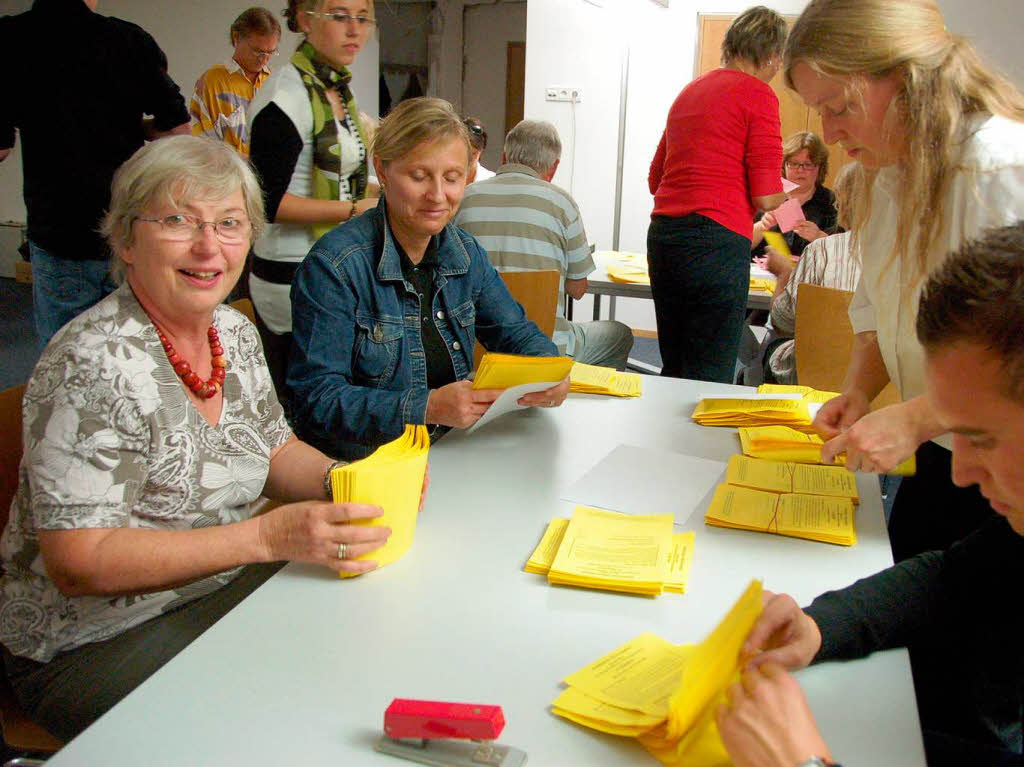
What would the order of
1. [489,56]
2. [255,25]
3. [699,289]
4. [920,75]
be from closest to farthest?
1. [920,75]
2. [699,289]
3. [255,25]
4. [489,56]

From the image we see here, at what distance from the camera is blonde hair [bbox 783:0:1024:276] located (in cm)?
143

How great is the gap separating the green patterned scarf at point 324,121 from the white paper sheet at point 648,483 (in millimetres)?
1282

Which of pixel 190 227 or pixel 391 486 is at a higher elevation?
pixel 190 227

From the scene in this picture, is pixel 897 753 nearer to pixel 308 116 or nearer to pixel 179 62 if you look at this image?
pixel 308 116

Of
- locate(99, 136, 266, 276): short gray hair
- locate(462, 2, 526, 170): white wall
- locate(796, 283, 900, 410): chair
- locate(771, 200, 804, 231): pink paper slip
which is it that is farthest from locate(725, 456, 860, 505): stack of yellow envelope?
Result: locate(462, 2, 526, 170): white wall

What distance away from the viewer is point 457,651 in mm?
1135

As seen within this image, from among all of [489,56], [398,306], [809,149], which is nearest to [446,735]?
[398,306]

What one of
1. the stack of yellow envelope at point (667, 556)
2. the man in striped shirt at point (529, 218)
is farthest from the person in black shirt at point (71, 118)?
the stack of yellow envelope at point (667, 556)

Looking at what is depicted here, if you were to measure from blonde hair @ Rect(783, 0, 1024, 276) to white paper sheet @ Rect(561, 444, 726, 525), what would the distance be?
0.56 metres

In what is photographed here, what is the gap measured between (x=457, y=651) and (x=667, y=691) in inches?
10.6

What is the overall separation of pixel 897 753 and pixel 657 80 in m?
5.72

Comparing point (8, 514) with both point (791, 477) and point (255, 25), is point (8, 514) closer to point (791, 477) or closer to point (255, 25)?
point (791, 477)

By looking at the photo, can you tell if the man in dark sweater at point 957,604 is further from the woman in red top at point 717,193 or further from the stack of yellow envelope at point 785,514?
the woman in red top at point 717,193

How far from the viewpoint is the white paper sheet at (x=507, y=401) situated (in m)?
1.85
